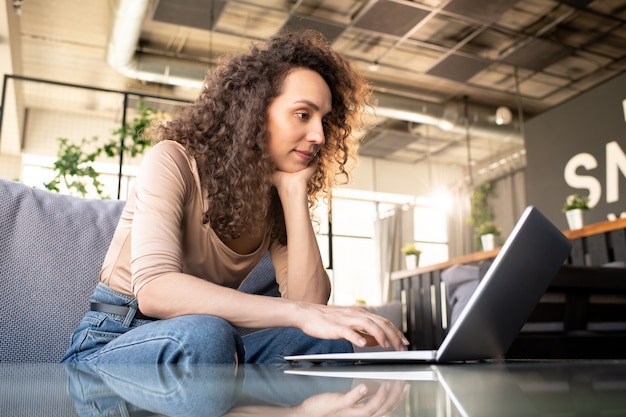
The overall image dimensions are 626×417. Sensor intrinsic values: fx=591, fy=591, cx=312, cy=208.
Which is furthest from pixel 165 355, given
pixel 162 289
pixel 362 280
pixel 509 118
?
pixel 362 280

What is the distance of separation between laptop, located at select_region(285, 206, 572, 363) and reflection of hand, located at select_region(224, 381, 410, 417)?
1.24ft

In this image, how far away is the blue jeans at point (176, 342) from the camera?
860 millimetres

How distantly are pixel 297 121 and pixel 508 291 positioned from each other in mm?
752

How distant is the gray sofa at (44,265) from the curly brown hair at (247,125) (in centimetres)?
32

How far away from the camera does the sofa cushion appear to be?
1.32 metres

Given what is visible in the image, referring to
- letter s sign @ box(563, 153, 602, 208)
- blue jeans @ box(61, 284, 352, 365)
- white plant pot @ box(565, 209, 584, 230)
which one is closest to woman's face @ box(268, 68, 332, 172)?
blue jeans @ box(61, 284, 352, 365)

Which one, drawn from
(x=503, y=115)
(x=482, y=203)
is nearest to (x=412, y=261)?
(x=503, y=115)

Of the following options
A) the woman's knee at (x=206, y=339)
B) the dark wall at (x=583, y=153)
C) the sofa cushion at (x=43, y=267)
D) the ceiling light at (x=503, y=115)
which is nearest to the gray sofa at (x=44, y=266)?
the sofa cushion at (x=43, y=267)

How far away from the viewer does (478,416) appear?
23cm

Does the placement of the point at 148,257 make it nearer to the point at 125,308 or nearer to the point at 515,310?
the point at 125,308

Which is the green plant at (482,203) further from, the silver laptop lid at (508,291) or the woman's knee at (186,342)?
the woman's knee at (186,342)

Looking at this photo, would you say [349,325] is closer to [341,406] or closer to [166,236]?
[166,236]

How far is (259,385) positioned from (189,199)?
2.96 ft

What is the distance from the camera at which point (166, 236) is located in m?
1.08
